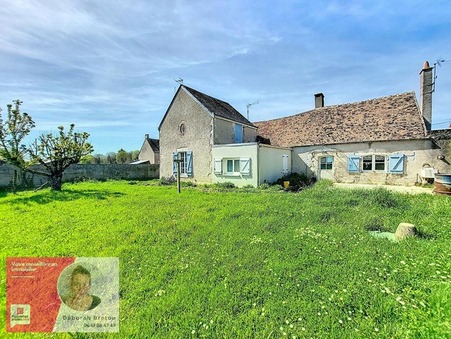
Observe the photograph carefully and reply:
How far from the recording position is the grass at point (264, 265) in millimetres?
2434

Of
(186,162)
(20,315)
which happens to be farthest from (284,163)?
(20,315)

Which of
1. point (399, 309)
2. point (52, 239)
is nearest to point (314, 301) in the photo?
point (399, 309)

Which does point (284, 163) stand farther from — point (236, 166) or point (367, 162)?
point (367, 162)

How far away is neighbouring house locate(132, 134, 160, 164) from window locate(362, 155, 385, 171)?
71.6ft

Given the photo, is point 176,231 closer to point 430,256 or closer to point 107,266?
point 107,266

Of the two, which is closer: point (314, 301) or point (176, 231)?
point (314, 301)

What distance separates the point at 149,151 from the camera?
28.0m

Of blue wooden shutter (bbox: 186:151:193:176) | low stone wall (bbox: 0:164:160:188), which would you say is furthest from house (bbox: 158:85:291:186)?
low stone wall (bbox: 0:164:160:188)

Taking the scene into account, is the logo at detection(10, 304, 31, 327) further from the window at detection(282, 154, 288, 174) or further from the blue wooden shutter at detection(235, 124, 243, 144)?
the blue wooden shutter at detection(235, 124, 243, 144)

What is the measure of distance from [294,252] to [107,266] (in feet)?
11.1

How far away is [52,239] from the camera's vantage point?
4.91 metres

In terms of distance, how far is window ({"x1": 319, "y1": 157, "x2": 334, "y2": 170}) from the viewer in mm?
15836

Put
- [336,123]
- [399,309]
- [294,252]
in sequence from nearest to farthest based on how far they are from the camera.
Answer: [399,309], [294,252], [336,123]

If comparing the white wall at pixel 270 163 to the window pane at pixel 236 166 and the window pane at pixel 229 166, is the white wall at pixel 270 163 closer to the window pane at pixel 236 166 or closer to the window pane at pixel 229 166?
the window pane at pixel 236 166
